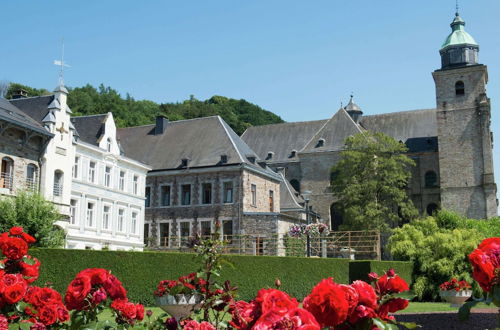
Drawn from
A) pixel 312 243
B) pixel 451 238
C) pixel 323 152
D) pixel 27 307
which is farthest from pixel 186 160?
pixel 27 307

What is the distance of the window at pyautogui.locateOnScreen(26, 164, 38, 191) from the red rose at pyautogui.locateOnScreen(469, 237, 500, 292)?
26272mm

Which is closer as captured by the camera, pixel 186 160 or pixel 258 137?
pixel 186 160

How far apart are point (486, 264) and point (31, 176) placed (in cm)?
2700

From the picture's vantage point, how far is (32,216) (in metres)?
22.8

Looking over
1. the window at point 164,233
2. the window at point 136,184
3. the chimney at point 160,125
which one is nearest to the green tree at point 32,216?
the window at point 136,184

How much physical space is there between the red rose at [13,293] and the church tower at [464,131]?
164 feet

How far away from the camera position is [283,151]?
195 feet

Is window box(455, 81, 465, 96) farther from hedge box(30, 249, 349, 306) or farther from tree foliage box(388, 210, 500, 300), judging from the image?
hedge box(30, 249, 349, 306)

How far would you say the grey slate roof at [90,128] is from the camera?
34656 millimetres

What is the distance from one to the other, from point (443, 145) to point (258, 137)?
20556 mm

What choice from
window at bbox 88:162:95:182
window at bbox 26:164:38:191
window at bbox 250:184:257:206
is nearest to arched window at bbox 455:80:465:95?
window at bbox 250:184:257:206

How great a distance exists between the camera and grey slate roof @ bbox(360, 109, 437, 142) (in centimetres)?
5753

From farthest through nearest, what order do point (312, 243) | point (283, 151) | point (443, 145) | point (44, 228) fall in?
1. point (283, 151)
2. point (443, 145)
3. point (312, 243)
4. point (44, 228)

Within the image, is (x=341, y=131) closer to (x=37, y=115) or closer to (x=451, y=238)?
(x=451, y=238)
